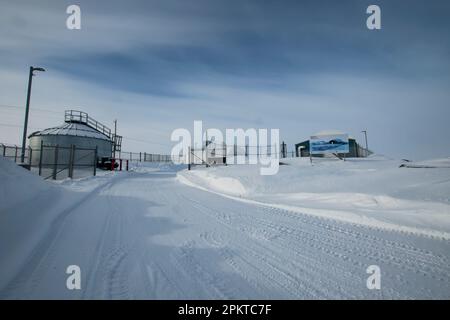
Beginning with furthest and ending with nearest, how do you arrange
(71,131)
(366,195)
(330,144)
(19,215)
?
1. (71,131)
2. (330,144)
3. (366,195)
4. (19,215)

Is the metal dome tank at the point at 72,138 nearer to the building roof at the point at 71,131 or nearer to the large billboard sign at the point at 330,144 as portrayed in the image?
the building roof at the point at 71,131

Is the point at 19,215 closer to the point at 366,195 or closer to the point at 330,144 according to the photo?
the point at 366,195

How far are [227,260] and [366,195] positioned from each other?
240 inches

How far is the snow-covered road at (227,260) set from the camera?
2623 millimetres

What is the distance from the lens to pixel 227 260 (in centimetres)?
341

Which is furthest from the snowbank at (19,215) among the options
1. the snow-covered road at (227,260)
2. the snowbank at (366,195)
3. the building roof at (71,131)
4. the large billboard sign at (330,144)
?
the building roof at (71,131)

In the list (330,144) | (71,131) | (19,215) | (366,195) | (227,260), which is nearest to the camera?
(227,260)

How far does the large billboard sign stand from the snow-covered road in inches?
642

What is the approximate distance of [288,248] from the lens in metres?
3.89

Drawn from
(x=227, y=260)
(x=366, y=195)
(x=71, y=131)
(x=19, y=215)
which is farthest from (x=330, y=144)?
(x=71, y=131)

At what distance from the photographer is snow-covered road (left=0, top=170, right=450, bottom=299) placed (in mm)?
2623

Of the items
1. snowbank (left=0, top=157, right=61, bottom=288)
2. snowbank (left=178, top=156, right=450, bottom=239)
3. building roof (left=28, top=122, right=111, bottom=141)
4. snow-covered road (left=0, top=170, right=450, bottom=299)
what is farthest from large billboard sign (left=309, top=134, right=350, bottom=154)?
building roof (left=28, top=122, right=111, bottom=141)

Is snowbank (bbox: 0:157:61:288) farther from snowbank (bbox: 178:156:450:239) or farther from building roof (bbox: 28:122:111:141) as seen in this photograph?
building roof (bbox: 28:122:111:141)
